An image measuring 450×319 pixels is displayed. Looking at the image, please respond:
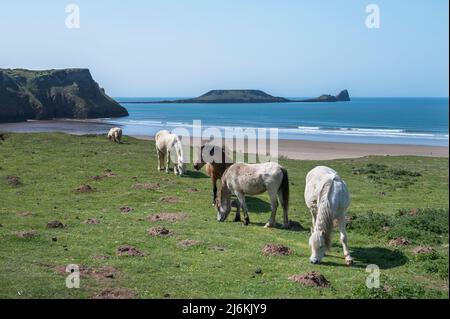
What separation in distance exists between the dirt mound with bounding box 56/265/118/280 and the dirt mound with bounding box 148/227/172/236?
347 centimetres

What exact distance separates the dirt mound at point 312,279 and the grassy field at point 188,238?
0.19 metres

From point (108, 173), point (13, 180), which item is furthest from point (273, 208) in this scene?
point (13, 180)

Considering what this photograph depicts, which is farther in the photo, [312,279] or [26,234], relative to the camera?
[26,234]

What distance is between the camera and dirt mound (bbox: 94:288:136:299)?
10.0 metres

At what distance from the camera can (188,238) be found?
1499 cm

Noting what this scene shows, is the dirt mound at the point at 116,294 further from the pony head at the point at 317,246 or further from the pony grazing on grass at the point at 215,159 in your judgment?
the pony grazing on grass at the point at 215,159

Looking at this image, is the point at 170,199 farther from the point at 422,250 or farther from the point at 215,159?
the point at 422,250

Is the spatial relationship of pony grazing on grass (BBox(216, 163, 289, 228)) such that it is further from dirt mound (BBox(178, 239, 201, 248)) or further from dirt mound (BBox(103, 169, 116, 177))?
dirt mound (BBox(103, 169, 116, 177))

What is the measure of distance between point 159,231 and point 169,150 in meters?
13.1

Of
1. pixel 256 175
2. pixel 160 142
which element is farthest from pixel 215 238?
pixel 160 142

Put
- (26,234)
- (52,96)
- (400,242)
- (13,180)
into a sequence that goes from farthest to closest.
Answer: (52,96) < (13,180) < (400,242) < (26,234)

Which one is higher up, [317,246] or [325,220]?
[325,220]

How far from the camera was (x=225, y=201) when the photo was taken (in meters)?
17.9
